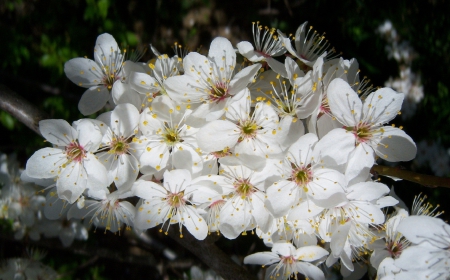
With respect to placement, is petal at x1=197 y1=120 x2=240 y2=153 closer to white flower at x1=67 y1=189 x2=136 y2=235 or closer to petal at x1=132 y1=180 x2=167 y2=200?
petal at x1=132 y1=180 x2=167 y2=200

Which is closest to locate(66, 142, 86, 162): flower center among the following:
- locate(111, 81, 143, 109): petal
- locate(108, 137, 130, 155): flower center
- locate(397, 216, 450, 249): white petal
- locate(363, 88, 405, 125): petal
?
locate(108, 137, 130, 155): flower center

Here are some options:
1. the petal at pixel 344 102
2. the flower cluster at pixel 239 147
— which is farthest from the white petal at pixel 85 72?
the petal at pixel 344 102

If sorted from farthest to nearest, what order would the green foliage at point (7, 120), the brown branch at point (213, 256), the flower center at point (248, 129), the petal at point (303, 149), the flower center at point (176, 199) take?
the green foliage at point (7, 120) < the brown branch at point (213, 256) < the flower center at point (176, 199) < the flower center at point (248, 129) < the petal at point (303, 149)

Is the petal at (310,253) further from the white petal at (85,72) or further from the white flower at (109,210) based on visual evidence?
the white petal at (85,72)

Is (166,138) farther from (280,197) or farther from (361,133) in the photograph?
(361,133)

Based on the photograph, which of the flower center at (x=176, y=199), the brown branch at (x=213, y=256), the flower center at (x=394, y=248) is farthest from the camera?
the brown branch at (x=213, y=256)

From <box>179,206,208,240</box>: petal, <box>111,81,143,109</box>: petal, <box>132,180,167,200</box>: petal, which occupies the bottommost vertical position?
<box>179,206,208,240</box>: petal

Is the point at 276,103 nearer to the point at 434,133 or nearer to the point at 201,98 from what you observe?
the point at 201,98

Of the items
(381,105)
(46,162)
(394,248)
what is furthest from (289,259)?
(46,162)
